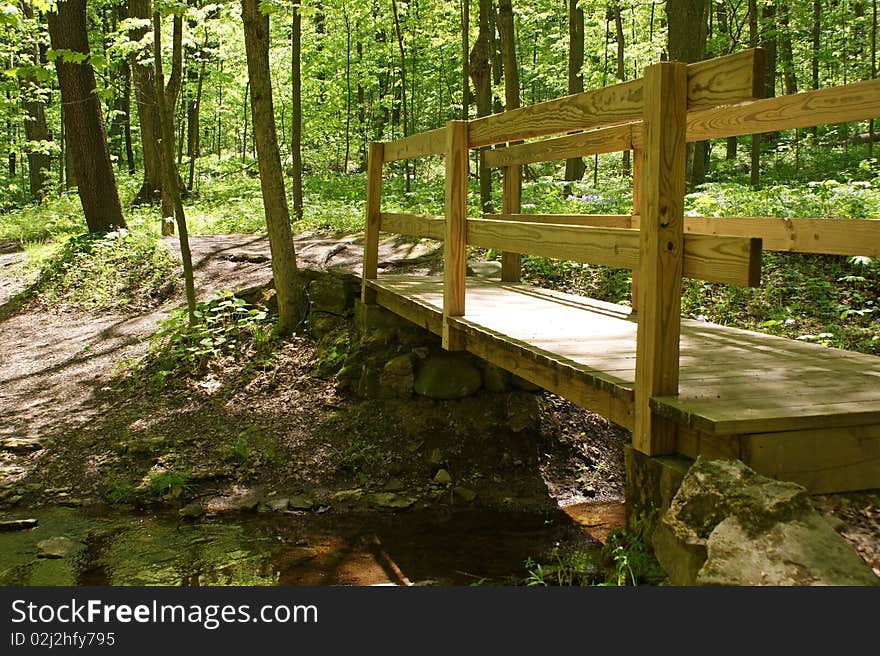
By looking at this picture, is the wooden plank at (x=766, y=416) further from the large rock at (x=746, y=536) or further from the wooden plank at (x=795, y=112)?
the wooden plank at (x=795, y=112)

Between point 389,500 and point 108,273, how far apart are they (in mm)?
7629

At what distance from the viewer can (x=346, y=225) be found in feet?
45.6

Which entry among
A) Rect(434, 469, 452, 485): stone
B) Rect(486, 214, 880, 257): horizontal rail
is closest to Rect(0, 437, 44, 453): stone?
Rect(434, 469, 452, 485): stone

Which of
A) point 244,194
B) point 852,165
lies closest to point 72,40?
point 244,194

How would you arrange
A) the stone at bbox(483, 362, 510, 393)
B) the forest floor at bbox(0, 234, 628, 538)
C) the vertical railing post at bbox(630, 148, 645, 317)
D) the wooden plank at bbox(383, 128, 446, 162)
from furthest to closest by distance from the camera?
the stone at bbox(483, 362, 510, 393) < the forest floor at bbox(0, 234, 628, 538) < the vertical railing post at bbox(630, 148, 645, 317) < the wooden plank at bbox(383, 128, 446, 162)

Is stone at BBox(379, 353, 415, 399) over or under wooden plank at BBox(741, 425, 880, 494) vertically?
under

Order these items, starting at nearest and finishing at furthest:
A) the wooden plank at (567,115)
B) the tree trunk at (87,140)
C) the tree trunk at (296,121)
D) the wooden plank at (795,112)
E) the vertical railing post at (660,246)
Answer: the vertical railing post at (660,246), the wooden plank at (567,115), the wooden plank at (795,112), the tree trunk at (87,140), the tree trunk at (296,121)

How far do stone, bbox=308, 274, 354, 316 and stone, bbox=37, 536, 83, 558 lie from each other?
3955 mm

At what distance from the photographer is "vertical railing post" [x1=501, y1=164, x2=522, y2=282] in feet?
26.9

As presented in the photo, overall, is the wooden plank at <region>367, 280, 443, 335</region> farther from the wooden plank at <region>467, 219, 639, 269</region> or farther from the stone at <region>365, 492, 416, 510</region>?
the stone at <region>365, 492, 416, 510</region>

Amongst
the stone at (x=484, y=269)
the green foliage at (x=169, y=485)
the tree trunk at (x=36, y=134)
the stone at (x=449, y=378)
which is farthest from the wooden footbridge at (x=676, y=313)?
the tree trunk at (x=36, y=134)

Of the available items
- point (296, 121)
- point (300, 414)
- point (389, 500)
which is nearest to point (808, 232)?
point (389, 500)

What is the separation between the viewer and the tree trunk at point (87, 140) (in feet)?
45.5

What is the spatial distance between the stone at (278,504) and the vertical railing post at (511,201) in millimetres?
3365
